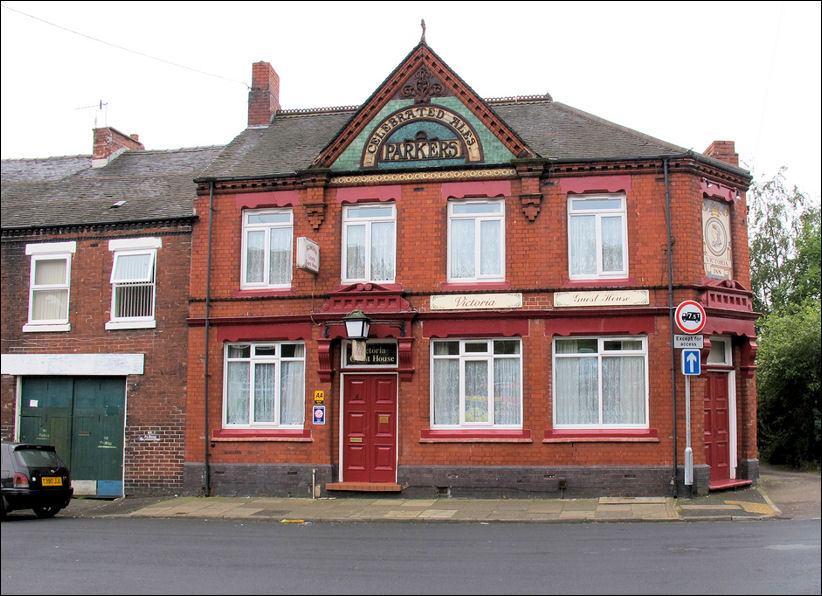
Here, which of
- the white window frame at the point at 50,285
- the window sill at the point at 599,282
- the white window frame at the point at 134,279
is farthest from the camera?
the white window frame at the point at 50,285

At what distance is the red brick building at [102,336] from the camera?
20.0 meters

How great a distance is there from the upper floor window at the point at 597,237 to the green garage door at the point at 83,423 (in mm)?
10888

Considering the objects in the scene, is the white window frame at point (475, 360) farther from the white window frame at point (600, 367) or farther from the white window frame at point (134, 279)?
the white window frame at point (134, 279)

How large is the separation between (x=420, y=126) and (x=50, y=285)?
9853mm

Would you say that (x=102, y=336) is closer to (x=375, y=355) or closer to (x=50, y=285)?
(x=50, y=285)

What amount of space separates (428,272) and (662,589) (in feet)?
34.7

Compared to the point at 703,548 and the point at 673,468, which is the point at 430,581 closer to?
the point at 703,548

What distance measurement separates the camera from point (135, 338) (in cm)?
2031

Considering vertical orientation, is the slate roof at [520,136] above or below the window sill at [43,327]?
above

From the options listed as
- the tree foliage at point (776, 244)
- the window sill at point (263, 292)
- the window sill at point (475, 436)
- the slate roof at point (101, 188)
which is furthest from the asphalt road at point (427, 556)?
the tree foliage at point (776, 244)

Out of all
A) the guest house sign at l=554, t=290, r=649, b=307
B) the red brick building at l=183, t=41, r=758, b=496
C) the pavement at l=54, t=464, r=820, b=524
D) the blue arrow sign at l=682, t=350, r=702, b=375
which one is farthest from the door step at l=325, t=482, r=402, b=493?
the blue arrow sign at l=682, t=350, r=702, b=375

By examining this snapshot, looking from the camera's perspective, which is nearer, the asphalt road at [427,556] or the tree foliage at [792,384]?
the asphalt road at [427,556]

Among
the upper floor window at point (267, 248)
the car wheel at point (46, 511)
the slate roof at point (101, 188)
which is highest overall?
the slate roof at point (101, 188)

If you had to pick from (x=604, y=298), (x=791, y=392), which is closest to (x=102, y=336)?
(x=604, y=298)
